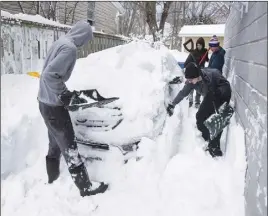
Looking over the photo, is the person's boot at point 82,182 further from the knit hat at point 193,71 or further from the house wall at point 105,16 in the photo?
the house wall at point 105,16

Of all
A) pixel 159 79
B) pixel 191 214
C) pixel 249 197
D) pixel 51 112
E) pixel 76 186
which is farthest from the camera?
pixel 159 79

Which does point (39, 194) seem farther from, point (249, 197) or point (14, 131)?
point (249, 197)

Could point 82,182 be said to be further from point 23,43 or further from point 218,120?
point 23,43

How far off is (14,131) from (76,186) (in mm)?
1035

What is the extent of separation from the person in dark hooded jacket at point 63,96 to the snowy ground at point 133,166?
0.22 m

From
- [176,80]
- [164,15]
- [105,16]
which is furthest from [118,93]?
[105,16]

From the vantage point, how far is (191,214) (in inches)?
117

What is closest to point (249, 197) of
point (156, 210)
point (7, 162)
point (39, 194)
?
point (156, 210)

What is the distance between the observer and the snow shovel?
4078 millimetres

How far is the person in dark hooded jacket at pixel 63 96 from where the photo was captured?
3.07 m

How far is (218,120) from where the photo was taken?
4098 millimetres

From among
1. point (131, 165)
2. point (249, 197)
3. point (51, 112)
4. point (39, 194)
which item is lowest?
point (39, 194)

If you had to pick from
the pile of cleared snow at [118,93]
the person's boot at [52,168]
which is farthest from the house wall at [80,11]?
the person's boot at [52,168]

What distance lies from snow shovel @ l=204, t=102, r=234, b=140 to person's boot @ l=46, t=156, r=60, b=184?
186cm
